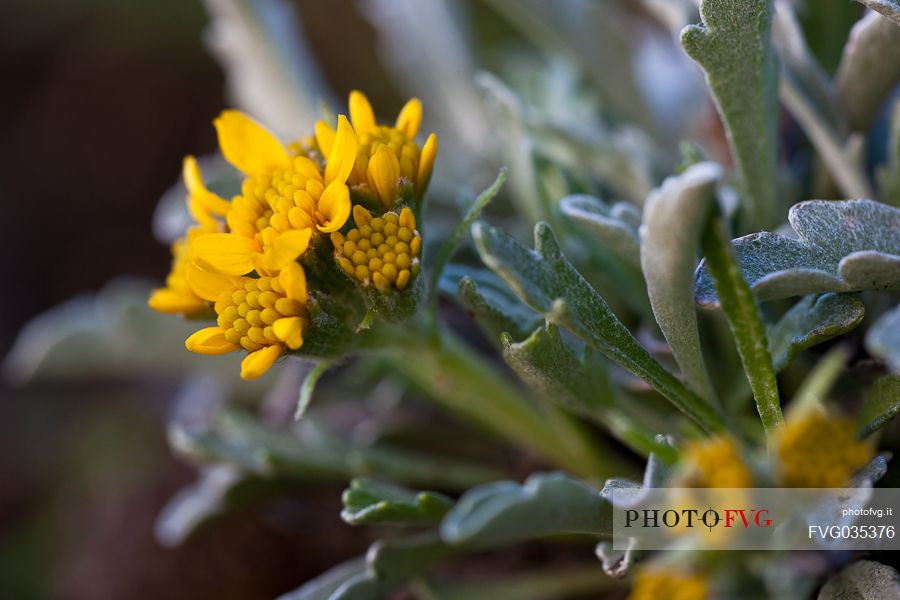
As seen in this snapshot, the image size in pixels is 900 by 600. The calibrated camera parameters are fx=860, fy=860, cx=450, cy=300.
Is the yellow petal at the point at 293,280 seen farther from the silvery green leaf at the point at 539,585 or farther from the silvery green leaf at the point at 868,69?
the silvery green leaf at the point at 868,69

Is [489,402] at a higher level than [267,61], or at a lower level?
lower

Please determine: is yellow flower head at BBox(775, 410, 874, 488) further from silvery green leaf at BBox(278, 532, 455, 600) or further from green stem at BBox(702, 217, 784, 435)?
silvery green leaf at BBox(278, 532, 455, 600)

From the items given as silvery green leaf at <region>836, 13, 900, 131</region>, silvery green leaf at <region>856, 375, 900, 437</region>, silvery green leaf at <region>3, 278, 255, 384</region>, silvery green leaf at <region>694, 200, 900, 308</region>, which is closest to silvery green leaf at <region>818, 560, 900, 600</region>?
silvery green leaf at <region>856, 375, 900, 437</region>

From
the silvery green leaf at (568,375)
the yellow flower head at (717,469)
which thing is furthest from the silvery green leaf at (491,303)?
the yellow flower head at (717,469)

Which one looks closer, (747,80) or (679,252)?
(679,252)

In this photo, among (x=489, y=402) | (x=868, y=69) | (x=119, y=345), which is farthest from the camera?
(x=119, y=345)

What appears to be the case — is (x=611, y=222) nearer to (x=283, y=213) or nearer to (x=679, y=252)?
(x=679, y=252)

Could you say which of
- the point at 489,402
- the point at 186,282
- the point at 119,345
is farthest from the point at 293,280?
the point at 119,345

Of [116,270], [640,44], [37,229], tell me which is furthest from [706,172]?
[37,229]

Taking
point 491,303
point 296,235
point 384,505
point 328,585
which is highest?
point 296,235
